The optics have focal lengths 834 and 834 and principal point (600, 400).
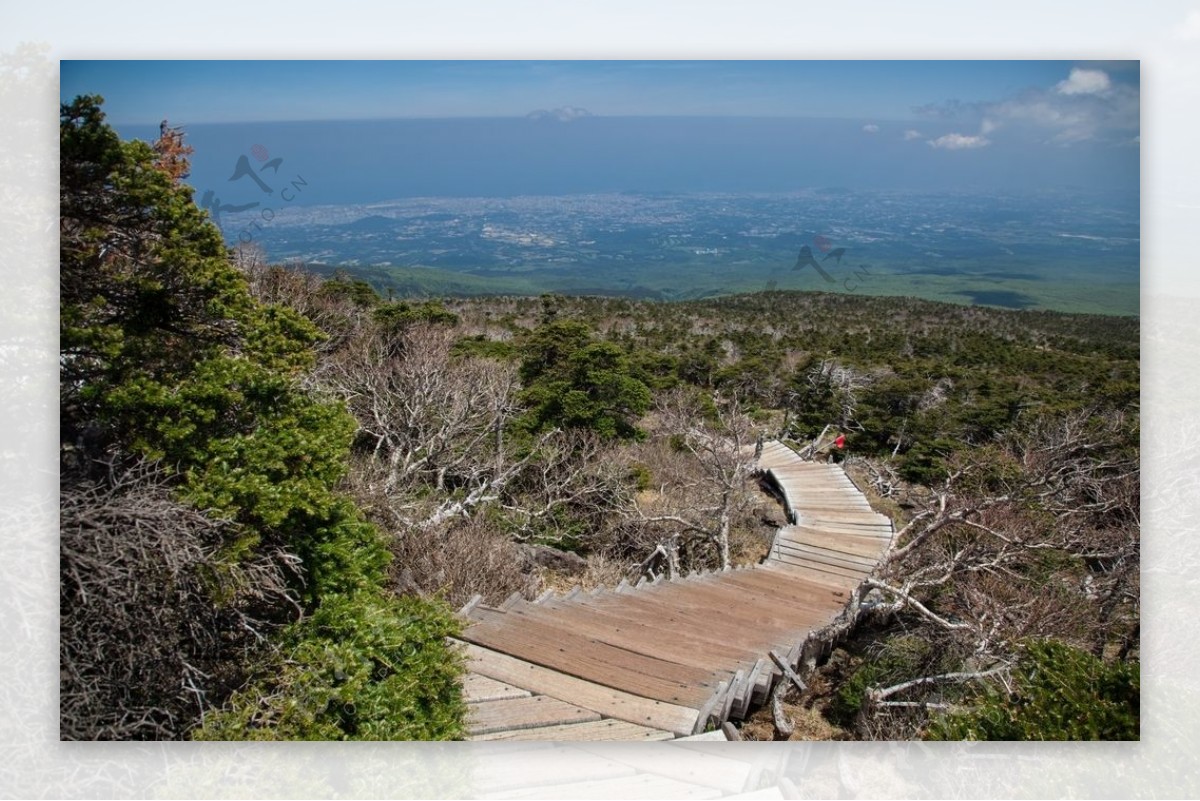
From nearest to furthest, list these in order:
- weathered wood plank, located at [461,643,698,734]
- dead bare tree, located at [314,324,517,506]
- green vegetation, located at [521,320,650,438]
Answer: weathered wood plank, located at [461,643,698,734], dead bare tree, located at [314,324,517,506], green vegetation, located at [521,320,650,438]

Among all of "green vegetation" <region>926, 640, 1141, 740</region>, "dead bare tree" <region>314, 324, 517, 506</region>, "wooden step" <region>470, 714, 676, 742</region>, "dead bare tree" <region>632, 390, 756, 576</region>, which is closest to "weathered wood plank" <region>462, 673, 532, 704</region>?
"wooden step" <region>470, 714, 676, 742</region>

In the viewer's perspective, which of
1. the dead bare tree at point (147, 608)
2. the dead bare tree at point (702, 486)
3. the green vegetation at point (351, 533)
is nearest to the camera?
the dead bare tree at point (147, 608)

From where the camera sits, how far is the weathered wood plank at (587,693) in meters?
4.66

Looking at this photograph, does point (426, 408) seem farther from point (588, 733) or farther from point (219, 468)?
point (588, 733)

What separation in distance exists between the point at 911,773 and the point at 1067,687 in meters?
1.03

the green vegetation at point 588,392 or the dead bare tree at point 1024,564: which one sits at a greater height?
the green vegetation at point 588,392

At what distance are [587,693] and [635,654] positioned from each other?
43 centimetres

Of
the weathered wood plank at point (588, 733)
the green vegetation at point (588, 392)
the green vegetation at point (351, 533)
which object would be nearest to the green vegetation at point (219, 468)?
the green vegetation at point (351, 533)

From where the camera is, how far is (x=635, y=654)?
16.7 ft

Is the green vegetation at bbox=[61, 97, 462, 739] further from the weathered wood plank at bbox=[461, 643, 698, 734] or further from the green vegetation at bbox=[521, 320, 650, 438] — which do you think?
the green vegetation at bbox=[521, 320, 650, 438]

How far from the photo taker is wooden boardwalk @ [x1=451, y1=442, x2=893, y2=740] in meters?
4.72

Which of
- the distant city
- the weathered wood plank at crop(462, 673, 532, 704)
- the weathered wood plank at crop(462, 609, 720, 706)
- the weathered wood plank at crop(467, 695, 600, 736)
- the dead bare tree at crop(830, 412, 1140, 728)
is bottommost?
the weathered wood plank at crop(467, 695, 600, 736)

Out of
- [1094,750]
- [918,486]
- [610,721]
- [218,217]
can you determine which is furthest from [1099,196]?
[218,217]

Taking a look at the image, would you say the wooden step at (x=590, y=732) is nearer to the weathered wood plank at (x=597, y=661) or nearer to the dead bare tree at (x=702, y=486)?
the weathered wood plank at (x=597, y=661)
